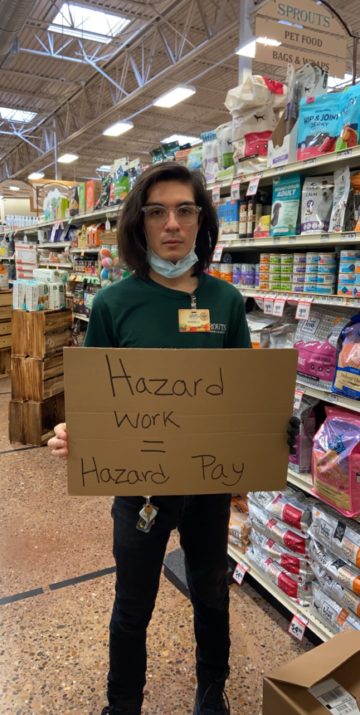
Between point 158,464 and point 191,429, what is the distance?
13cm

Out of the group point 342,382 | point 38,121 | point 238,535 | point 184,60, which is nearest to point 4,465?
point 238,535

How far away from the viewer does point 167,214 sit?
4.37 ft

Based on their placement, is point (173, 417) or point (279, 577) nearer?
point (173, 417)

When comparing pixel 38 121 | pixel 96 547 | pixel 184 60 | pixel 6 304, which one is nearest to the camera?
pixel 96 547

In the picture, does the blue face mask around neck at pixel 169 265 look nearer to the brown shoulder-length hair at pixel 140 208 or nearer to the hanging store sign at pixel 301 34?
the brown shoulder-length hair at pixel 140 208

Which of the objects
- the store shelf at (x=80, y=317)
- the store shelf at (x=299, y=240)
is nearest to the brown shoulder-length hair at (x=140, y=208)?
the store shelf at (x=299, y=240)

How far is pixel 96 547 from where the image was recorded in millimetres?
2664

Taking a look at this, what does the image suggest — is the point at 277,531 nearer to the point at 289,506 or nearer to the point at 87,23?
the point at 289,506

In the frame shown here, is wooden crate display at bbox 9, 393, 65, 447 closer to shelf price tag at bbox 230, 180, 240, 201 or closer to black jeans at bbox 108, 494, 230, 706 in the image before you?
shelf price tag at bbox 230, 180, 240, 201

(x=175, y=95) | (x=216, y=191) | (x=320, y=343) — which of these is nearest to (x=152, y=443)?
(x=320, y=343)

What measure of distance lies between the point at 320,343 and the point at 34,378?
2766 millimetres

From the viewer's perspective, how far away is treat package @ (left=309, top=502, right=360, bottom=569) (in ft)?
5.78

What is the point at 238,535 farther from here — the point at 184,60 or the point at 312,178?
the point at 184,60

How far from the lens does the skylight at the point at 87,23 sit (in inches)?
287
